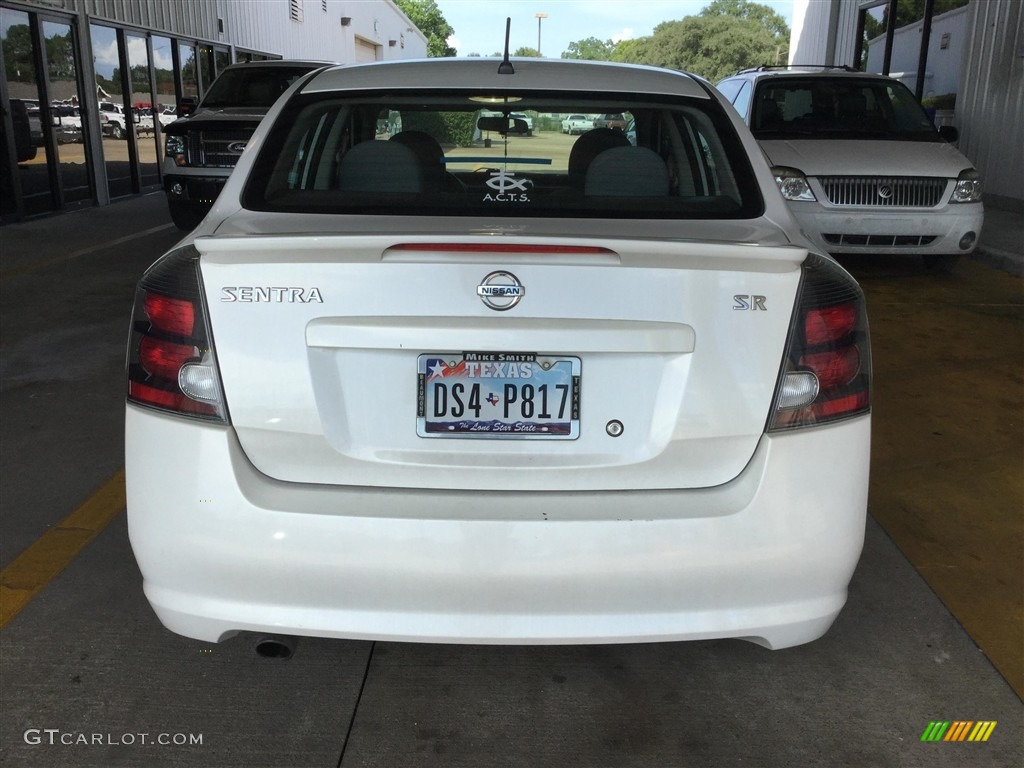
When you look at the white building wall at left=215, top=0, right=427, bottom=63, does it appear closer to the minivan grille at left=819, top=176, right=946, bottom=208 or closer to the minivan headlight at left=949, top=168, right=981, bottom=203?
the minivan grille at left=819, top=176, right=946, bottom=208

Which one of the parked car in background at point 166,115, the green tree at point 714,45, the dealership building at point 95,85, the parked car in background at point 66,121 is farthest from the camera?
the green tree at point 714,45

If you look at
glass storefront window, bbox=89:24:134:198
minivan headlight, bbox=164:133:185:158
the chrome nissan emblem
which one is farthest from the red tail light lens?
glass storefront window, bbox=89:24:134:198

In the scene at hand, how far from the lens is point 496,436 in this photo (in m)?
2.10

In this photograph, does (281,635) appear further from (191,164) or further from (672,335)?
(191,164)

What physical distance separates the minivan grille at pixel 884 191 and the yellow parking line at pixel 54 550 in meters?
6.04

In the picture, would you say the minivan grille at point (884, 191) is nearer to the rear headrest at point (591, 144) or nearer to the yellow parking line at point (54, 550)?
the rear headrest at point (591, 144)

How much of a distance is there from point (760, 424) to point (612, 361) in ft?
1.18

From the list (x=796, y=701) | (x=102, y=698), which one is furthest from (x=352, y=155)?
(x=796, y=701)

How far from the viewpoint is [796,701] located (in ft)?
8.40

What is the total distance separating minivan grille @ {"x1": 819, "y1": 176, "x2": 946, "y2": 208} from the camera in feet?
25.5

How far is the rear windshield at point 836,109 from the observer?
29.2ft

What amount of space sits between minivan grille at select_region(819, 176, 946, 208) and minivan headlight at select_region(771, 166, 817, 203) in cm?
13

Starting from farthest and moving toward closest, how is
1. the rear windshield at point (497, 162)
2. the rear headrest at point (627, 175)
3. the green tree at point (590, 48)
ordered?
1. the green tree at point (590, 48)
2. the rear headrest at point (627, 175)
3. the rear windshield at point (497, 162)

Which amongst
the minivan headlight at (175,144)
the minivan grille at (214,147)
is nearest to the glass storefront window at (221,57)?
the minivan headlight at (175,144)
